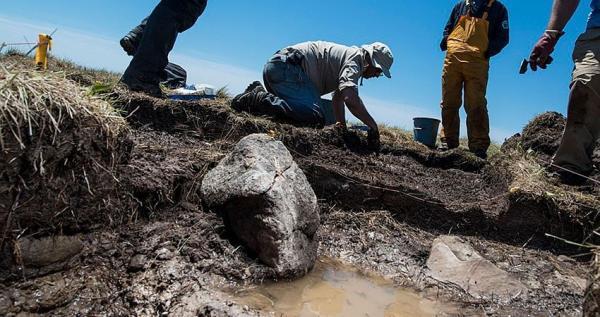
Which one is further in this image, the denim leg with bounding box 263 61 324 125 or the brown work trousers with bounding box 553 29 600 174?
the denim leg with bounding box 263 61 324 125

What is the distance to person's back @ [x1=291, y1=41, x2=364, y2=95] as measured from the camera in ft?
14.6

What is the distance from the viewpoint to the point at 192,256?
7.79 ft

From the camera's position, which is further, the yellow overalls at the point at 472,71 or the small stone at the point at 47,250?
the yellow overalls at the point at 472,71

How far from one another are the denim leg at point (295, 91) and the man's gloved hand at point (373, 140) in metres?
0.52

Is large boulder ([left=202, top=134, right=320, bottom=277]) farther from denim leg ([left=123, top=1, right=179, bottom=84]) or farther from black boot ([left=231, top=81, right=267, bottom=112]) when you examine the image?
denim leg ([left=123, top=1, right=179, bottom=84])

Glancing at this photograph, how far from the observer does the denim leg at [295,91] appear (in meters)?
4.53

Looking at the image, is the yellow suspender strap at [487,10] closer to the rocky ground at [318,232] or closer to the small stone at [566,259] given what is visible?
the rocky ground at [318,232]

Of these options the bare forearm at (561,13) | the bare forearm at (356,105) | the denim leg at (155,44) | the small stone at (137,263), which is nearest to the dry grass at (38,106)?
the small stone at (137,263)

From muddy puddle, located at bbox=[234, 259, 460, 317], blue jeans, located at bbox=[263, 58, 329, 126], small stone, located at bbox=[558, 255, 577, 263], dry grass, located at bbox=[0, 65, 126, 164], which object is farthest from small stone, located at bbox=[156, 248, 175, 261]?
small stone, located at bbox=[558, 255, 577, 263]

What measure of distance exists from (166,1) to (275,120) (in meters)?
1.55

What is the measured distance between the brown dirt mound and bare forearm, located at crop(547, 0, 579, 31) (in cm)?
328

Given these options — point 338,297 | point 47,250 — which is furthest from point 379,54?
point 47,250

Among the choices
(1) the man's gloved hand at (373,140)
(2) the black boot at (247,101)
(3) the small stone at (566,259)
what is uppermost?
(2) the black boot at (247,101)

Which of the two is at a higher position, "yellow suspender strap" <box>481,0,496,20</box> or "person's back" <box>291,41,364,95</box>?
"yellow suspender strap" <box>481,0,496,20</box>
